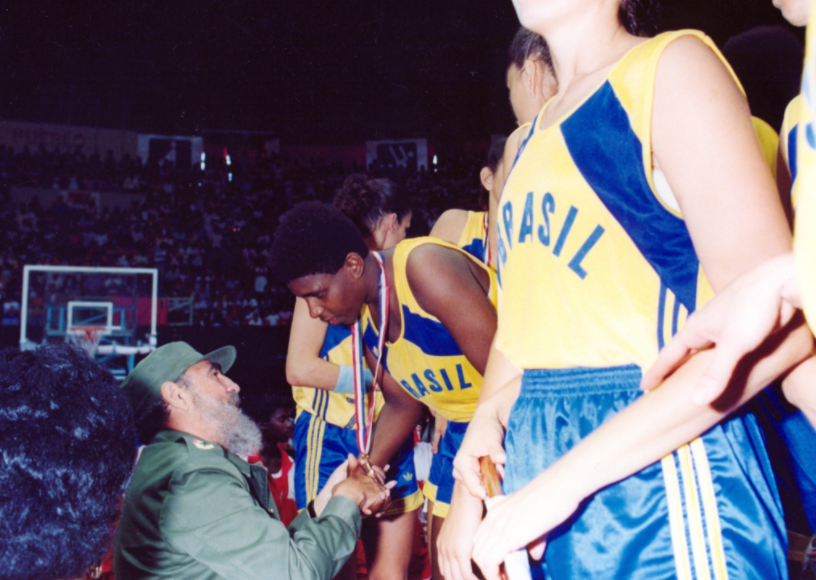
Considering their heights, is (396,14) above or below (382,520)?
above

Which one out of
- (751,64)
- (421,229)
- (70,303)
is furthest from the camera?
(421,229)

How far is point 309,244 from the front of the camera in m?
2.39

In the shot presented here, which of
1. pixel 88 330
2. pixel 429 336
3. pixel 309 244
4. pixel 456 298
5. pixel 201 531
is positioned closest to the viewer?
pixel 201 531

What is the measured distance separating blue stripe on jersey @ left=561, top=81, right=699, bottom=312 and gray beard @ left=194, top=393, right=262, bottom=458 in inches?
64.8

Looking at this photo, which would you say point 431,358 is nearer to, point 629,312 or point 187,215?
point 629,312

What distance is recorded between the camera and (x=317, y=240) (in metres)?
2.41

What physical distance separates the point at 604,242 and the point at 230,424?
1660 millimetres

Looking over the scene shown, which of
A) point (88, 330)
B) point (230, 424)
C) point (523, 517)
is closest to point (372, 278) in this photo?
point (230, 424)

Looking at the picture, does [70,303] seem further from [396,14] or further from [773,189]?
[773,189]

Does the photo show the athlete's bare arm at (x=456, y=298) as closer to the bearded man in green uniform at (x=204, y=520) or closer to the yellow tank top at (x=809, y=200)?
the bearded man in green uniform at (x=204, y=520)

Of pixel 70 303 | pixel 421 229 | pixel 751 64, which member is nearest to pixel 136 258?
pixel 70 303

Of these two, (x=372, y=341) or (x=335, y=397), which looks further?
(x=335, y=397)

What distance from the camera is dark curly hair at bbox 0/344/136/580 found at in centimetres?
82

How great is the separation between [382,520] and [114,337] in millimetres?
8279
